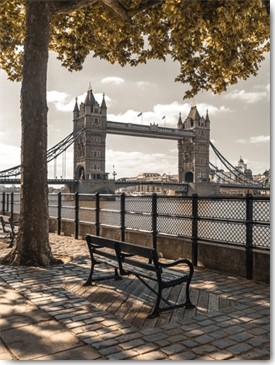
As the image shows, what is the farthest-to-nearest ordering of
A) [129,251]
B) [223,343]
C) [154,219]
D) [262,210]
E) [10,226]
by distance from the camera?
[10,226]
[154,219]
[262,210]
[129,251]
[223,343]

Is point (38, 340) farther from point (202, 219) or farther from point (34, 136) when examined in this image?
point (34, 136)

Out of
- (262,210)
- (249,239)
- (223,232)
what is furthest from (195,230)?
(262,210)

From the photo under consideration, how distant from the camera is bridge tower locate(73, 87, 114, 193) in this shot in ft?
267

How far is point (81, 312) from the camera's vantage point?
3.93m

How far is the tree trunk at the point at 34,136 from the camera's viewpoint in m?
6.76

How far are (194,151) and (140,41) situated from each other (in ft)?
283

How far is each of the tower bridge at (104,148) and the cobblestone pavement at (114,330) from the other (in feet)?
191

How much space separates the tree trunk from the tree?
18mm

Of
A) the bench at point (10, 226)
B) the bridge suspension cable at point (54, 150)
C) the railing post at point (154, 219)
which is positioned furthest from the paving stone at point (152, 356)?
the bridge suspension cable at point (54, 150)

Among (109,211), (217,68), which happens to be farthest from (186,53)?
(109,211)

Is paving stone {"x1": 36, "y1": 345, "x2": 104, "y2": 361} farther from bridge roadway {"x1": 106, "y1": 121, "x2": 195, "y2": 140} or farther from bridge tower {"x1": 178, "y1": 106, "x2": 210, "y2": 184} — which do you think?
bridge tower {"x1": 178, "y1": 106, "x2": 210, "y2": 184}

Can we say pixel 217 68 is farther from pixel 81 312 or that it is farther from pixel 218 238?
pixel 81 312

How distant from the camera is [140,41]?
10695 mm

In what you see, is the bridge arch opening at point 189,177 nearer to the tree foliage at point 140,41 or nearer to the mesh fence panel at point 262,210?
the tree foliage at point 140,41
